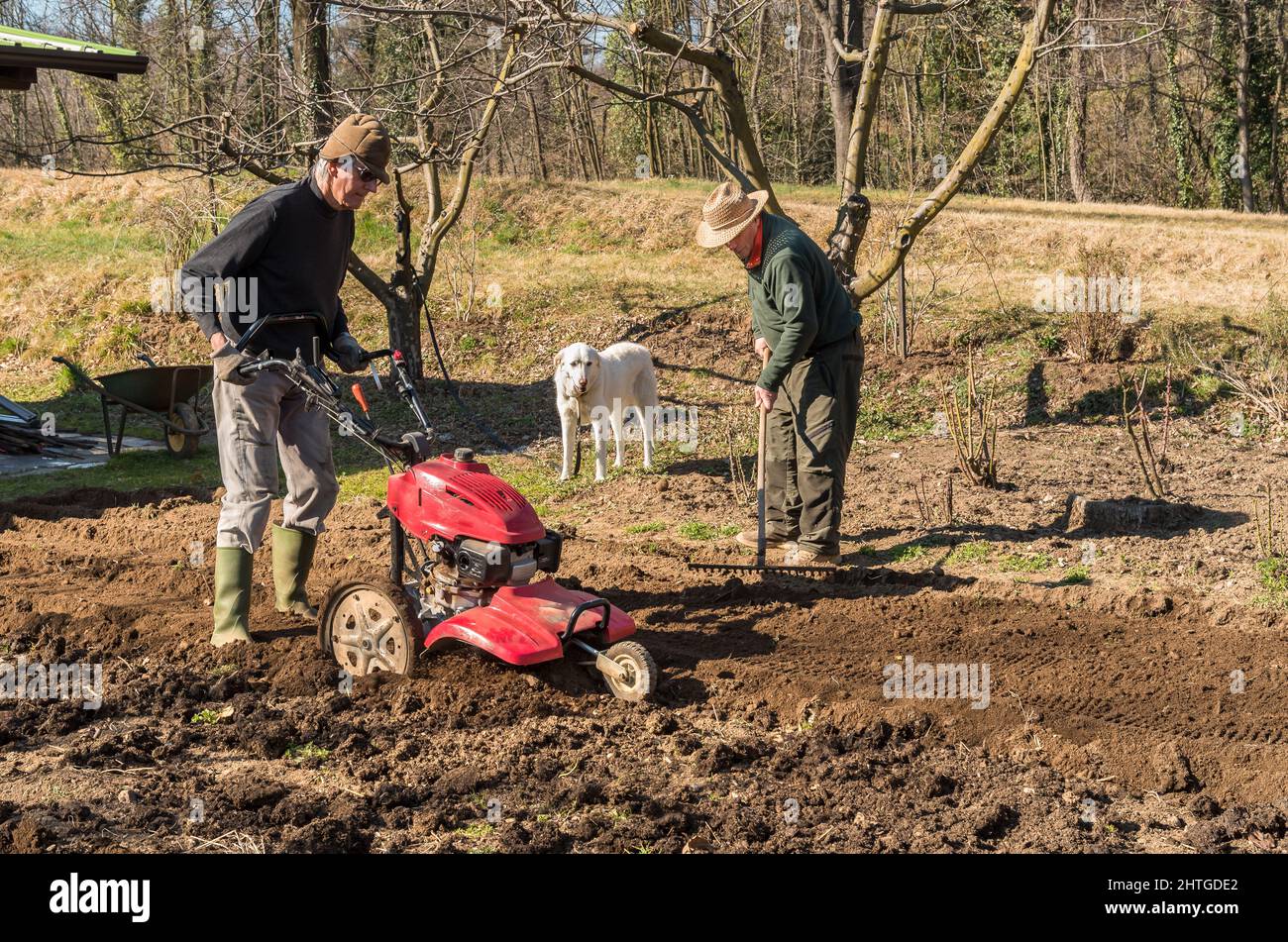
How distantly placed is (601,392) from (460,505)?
5031 millimetres

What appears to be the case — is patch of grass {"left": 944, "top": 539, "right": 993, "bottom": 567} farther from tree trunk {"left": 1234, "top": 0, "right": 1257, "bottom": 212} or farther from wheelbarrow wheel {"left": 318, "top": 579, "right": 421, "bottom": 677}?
tree trunk {"left": 1234, "top": 0, "right": 1257, "bottom": 212}

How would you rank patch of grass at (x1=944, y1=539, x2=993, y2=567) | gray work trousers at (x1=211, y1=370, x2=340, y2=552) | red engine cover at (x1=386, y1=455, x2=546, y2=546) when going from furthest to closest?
patch of grass at (x1=944, y1=539, x2=993, y2=567)
gray work trousers at (x1=211, y1=370, x2=340, y2=552)
red engine cover at (x1=386, y1=455, x2=546, y2=546)

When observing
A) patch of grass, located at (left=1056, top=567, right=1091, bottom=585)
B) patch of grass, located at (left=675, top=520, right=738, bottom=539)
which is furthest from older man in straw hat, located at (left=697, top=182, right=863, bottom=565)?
patch of grass, located at (left=1056, top=567, right=1091, bottom=585)

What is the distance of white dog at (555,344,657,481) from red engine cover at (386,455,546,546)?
4.46 meters

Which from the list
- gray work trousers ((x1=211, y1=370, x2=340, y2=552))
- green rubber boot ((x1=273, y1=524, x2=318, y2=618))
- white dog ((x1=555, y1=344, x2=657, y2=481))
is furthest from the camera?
white dog ((x1=555, y1=344, x2=657, y2=481))

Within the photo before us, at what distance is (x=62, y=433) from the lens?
1316 centimetres

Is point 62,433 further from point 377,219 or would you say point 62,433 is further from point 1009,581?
point 1009,581

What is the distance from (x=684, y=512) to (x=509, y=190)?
12.6 m

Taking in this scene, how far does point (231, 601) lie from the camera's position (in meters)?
6.24

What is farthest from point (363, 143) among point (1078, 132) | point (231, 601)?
point (1078, 132)

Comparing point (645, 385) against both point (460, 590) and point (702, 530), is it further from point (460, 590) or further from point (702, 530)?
point (460, 590)

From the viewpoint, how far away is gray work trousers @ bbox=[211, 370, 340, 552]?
592 cm

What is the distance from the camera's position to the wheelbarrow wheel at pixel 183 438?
1197 centimetres

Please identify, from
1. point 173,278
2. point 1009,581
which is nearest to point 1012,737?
point 1009,581
